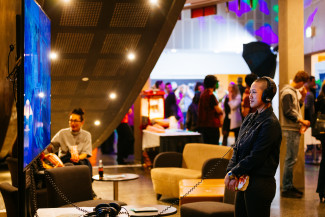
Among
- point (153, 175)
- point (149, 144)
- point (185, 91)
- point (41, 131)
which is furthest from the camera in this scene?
point (185, 91)

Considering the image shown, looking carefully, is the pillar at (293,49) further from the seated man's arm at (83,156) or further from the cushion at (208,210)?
the cushion at (208,210)

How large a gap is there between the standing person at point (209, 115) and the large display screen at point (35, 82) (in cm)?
441

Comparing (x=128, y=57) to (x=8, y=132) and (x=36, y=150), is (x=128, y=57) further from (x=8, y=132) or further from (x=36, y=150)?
(x=36, y=150)

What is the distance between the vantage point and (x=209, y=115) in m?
9.25

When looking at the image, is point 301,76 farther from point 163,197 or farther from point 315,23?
point 315,23

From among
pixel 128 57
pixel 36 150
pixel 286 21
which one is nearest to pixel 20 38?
pixel 36 150

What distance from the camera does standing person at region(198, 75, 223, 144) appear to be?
9.14 metres

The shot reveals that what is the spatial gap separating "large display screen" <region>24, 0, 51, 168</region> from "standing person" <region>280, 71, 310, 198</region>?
4.07 meters

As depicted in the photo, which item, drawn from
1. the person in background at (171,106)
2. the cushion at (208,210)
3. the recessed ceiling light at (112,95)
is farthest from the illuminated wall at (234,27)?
the cushion at (208,210)

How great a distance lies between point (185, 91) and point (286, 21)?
337 inches

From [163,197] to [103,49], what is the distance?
2471 millimetres

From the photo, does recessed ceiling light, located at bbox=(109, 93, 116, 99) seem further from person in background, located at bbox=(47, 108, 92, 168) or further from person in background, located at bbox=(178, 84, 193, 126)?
person in background, located at bbox=(178, 84, 193, 126)

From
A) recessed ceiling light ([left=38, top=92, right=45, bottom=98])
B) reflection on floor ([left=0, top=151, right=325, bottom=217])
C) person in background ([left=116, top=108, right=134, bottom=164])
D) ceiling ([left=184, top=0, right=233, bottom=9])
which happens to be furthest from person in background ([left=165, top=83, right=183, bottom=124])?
recessed ceiling light ([left=38, top=92, right=45, bottom=98])

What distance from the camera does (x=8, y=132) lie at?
998cm
